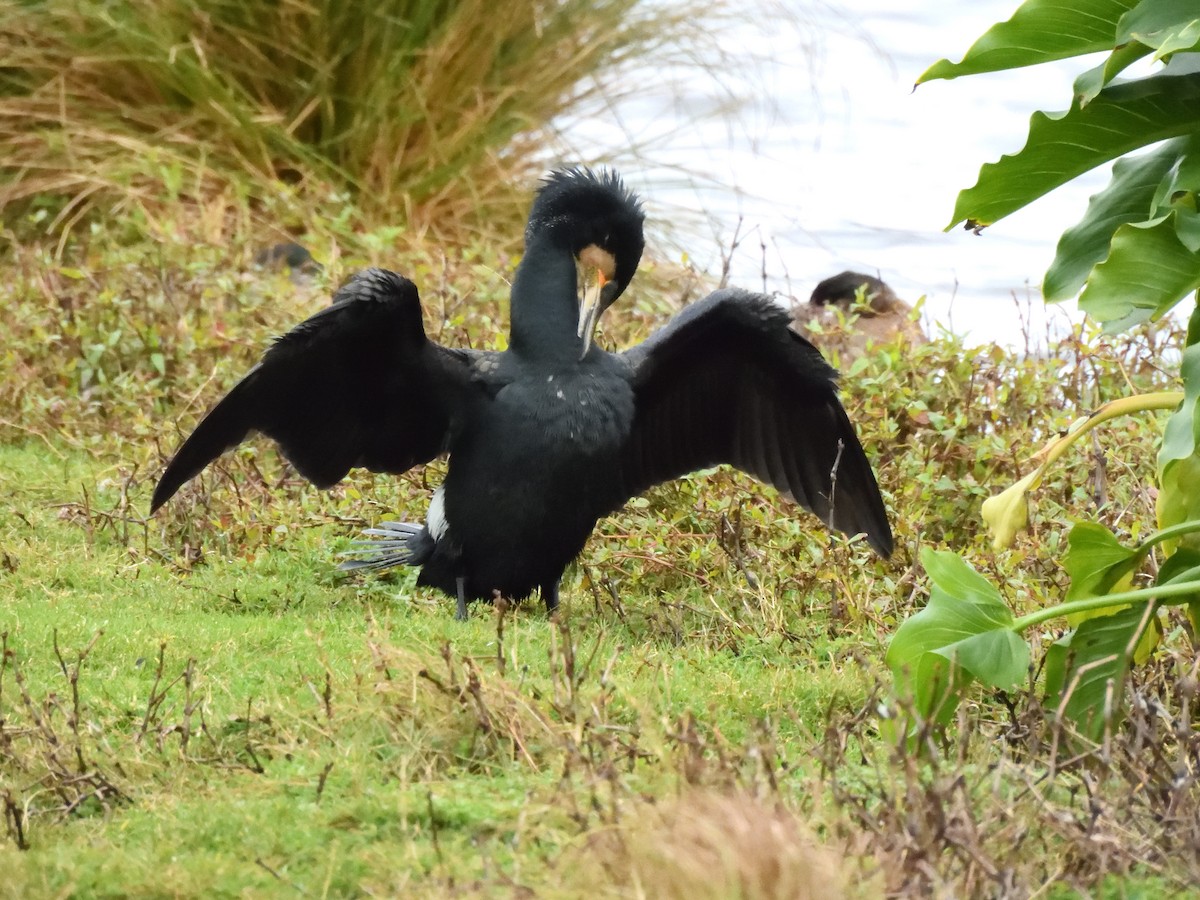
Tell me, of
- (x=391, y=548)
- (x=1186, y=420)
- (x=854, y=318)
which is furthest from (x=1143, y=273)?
(x=854, y=318)

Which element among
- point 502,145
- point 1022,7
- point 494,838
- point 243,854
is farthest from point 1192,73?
point 502,145

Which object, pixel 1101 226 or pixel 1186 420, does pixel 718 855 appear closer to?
pixel 1186 420

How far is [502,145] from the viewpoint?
9.75m

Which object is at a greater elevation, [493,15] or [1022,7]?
[493,15]

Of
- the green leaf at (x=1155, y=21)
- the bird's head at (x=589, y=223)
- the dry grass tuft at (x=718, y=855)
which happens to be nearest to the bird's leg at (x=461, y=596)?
the bird's head at (x=589, y=223)

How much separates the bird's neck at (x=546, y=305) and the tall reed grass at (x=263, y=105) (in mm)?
4178

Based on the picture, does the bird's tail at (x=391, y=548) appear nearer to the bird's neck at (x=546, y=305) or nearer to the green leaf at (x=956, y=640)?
the bird's neck at (x=546, y=305)

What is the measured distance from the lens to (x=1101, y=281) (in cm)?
352

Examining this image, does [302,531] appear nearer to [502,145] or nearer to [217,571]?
[217,571]

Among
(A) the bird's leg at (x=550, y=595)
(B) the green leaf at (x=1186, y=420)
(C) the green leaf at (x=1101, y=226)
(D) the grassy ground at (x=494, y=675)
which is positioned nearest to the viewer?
(D) the grassy ground at (x=494, y=675)

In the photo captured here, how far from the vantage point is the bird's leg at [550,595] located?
5.14m

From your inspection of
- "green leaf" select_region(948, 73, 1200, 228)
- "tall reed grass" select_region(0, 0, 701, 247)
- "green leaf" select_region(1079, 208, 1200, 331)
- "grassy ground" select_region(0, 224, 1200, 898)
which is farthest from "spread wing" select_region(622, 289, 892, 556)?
"tall reed grass" select_region(0, 0, 701, 247)

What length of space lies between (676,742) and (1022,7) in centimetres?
174

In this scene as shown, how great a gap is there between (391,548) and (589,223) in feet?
4.14
